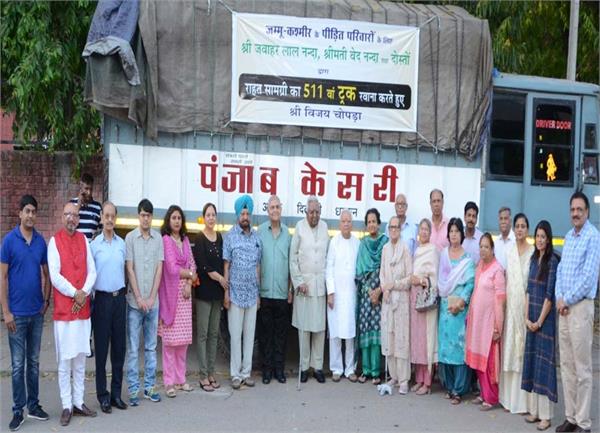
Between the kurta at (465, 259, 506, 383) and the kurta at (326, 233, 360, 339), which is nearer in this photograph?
the kurta at (465, 259, 506, 383)

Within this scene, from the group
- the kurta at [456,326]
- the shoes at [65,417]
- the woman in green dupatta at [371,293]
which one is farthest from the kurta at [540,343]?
the shoes at [65,417]

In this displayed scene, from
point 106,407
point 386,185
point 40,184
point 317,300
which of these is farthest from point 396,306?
point 40,184

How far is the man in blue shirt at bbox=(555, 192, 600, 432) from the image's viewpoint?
5.64 metres

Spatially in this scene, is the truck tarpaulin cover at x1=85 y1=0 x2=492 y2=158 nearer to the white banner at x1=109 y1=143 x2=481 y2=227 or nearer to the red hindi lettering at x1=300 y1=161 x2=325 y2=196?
the white banner at x1=109 y1=143 x2=481 y2=227

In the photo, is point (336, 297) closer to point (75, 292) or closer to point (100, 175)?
point (75, 292)

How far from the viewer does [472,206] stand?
7.03m

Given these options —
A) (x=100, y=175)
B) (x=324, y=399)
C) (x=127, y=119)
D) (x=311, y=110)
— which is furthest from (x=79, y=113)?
(x=324, y=399)

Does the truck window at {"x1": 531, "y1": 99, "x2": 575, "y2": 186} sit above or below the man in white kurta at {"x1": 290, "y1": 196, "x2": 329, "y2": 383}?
above

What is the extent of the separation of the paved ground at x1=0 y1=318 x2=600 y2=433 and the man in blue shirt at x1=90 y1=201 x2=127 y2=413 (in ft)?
0.72

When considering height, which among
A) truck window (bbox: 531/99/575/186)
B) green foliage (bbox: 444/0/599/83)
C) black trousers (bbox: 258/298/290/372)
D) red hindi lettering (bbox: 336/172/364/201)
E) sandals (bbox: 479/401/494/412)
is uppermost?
green foliage (bbox: 444/0/599/83)

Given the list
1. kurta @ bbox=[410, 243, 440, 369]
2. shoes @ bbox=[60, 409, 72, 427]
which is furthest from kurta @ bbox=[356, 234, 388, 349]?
shoes @ bbox=[60, 409, 72, 427]

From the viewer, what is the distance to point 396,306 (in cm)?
691

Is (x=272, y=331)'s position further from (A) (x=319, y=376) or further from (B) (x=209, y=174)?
(B) (x=209, y=174)

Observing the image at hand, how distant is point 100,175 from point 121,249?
4378mm
